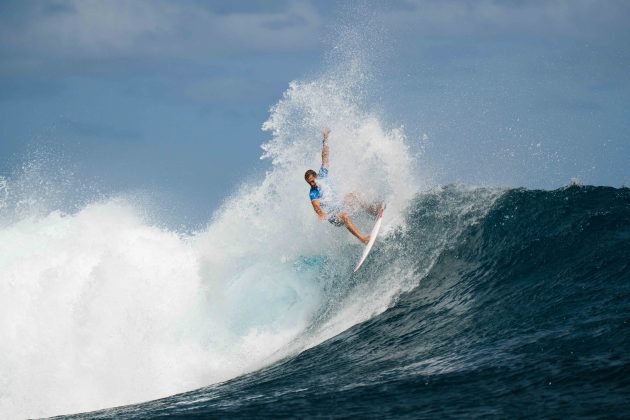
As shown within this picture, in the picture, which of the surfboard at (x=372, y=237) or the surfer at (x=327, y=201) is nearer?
the surfboard at (x=372, y=237)

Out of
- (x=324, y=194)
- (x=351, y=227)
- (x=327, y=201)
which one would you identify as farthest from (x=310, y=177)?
(x=351, y=227)

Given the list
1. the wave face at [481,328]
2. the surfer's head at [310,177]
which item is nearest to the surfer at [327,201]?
the surfer's head at [310,177]

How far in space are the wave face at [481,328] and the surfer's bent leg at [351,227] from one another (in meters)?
0.40

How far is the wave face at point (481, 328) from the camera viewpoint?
236 inches

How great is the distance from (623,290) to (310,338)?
190 inches

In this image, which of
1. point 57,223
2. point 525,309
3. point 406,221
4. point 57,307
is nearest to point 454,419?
point 525,309

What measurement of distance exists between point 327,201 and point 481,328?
4.79 metres

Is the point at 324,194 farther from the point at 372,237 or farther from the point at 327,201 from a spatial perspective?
the point at 372,237

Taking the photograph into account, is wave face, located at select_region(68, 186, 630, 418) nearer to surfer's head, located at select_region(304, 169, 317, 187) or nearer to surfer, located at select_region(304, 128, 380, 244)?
surfer, located at select_region(304, 128, 380, 244)

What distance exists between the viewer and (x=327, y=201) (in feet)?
40.9

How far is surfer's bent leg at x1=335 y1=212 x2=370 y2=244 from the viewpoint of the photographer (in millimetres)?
12320

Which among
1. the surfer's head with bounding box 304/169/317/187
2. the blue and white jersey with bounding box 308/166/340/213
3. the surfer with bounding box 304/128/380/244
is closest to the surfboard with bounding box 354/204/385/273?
the surfer with bounding box 304/128/380/244

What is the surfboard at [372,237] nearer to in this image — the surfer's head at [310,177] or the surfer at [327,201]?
the surfer at [327,201]

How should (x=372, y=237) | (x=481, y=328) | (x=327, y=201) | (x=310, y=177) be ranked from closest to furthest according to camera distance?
1. (x=481, y=328)
2. (x=310, y=177)
3. (x=372, y=237)
4. (x=327, y=201)
